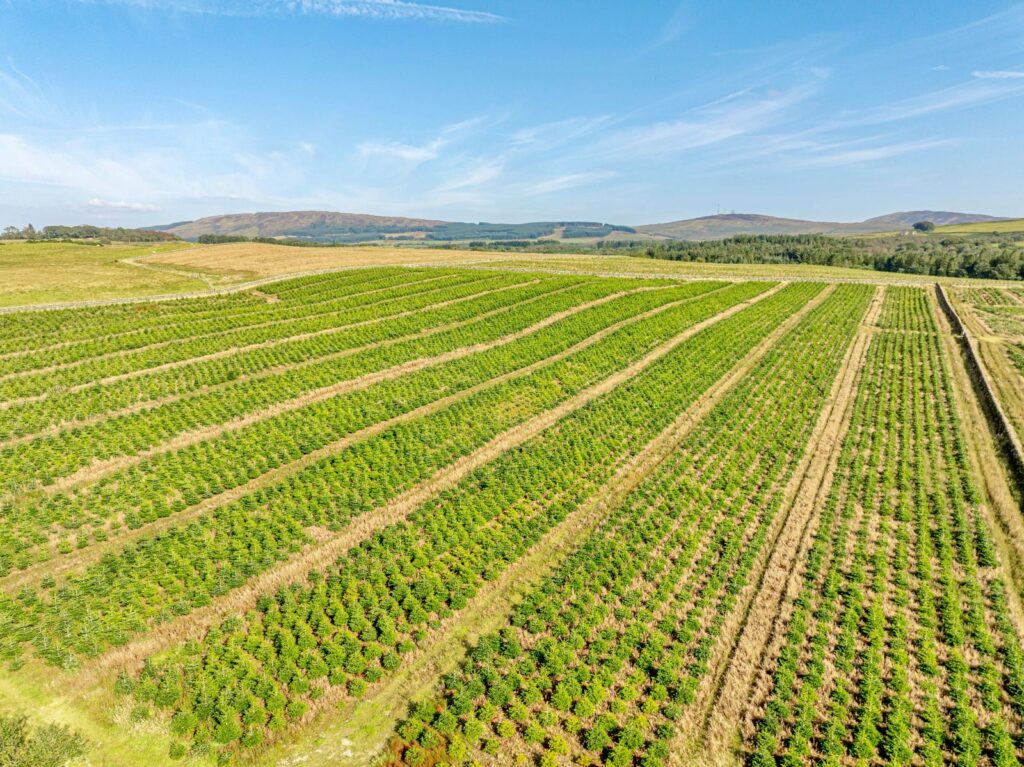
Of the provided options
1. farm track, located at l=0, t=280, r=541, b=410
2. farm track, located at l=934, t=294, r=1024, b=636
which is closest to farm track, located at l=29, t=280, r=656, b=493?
farm track, located at l=0, t=280, r=541, b=410

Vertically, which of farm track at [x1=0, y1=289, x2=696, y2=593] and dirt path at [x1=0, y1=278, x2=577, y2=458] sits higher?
dirt path at [x1=0, y1=278, x2=577, y2=458]

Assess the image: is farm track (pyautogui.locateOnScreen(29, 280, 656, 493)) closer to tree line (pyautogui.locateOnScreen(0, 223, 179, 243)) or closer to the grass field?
the grass field

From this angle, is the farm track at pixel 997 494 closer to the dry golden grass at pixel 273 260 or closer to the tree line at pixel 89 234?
the dry golden grass at pixel 273 260

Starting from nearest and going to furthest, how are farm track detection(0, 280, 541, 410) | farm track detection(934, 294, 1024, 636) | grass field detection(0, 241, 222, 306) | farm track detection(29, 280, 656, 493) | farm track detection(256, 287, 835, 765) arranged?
farm track detection(256, 287, 835, 765), farm track detection(934, 294, 1024, 636), farm track detection(29, 280, 656, 493), farm track detection(0, 280, 541, 410), grass field detection(0, 241, 222, 306)

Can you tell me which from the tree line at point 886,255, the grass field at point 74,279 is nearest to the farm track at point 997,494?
the grass field at point 74,279

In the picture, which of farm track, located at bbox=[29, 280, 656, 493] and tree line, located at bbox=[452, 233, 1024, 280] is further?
tree line, located at bbox=[452, 233, 1024, 280]

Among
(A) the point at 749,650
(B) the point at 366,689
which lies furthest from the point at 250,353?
(A) the point at 749,650
